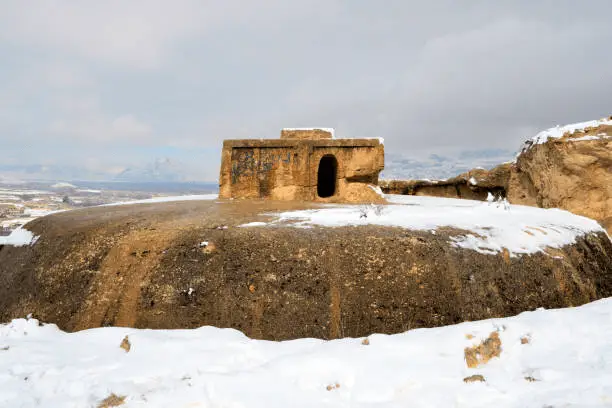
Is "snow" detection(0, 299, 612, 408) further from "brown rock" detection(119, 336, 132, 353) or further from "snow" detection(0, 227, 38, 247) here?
"snow" detection(0, 227, 38, 247)

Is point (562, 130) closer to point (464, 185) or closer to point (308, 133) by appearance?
point (308, 133)

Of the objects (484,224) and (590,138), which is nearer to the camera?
(484,224)

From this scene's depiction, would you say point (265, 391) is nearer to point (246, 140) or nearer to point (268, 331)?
point (268, 331)

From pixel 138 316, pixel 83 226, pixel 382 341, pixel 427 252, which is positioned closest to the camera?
pixel 382 341

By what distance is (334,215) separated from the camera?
17.6 ft

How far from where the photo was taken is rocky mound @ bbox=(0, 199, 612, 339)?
388 cm

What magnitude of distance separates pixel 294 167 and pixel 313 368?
5885 millimetres

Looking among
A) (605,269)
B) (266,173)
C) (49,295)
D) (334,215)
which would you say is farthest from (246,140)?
(605,269)

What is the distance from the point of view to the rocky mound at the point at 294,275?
3883mm

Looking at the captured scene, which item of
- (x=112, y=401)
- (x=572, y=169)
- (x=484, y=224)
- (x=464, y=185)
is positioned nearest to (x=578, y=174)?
(x=572, y=169)

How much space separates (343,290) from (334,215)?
1574 mm

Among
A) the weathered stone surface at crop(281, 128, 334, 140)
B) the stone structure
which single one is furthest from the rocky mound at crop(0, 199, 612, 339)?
the weathered stone surface at crop(281, 128, 334, 140)

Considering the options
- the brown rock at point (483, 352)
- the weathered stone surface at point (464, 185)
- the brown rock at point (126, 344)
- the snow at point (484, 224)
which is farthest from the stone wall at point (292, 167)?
the weathered stone surface at point (464, 185)

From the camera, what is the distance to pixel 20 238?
18.4 ft
